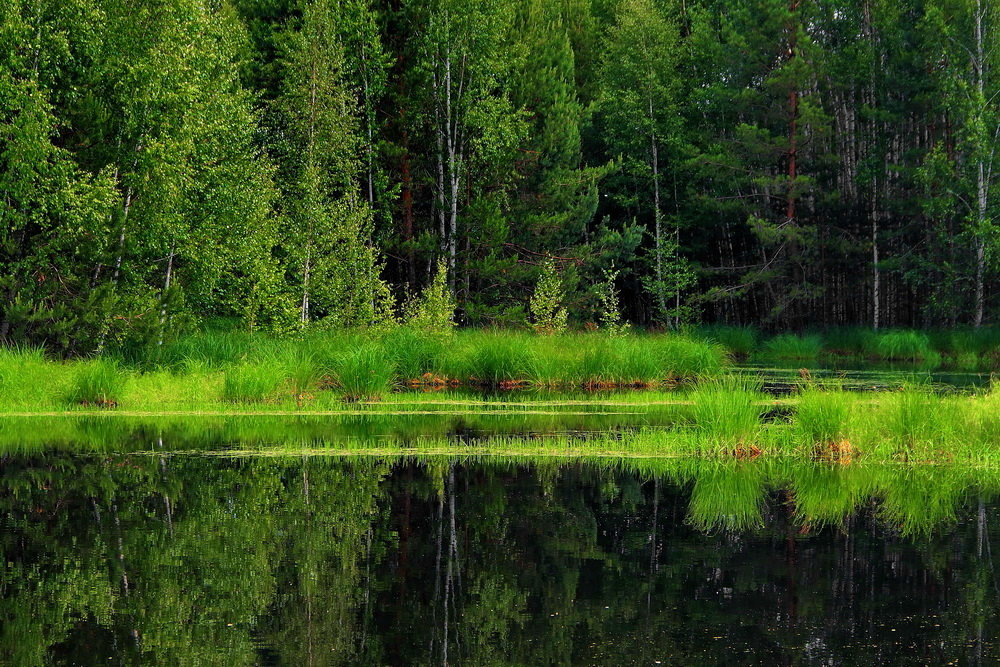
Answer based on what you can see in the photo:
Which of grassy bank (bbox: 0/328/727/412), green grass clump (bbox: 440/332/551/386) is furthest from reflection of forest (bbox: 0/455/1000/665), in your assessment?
green grass clump (bbox: 440/332/551/386)

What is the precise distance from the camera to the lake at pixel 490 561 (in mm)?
6711

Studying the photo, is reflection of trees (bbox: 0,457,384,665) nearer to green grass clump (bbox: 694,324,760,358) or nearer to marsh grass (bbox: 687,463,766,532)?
marsh grass (bbox: 687,463,766,532)

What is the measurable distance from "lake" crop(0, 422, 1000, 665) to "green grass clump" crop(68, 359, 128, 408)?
6596 mm

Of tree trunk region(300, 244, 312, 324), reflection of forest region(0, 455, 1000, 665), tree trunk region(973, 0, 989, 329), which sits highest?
tree trunk region(973, 0, 989, 329)

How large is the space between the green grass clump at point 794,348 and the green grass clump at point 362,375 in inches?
898

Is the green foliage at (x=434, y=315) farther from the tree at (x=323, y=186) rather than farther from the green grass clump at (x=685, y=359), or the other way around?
the green grass clump at (x=685, y=359)

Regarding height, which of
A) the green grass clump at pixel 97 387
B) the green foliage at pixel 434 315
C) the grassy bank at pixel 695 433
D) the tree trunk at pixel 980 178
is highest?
the tree trunk at pixel 980 178

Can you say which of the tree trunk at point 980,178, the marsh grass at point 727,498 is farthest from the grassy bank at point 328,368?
the tree trunk at point 980,178

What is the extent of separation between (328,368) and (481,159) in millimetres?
19340

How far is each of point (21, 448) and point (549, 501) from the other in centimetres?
805

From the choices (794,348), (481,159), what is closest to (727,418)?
(481,159)

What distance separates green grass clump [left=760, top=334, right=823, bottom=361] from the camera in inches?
1687

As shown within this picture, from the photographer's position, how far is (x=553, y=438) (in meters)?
16.5

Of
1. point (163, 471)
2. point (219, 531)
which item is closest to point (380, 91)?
point (163, 471)
